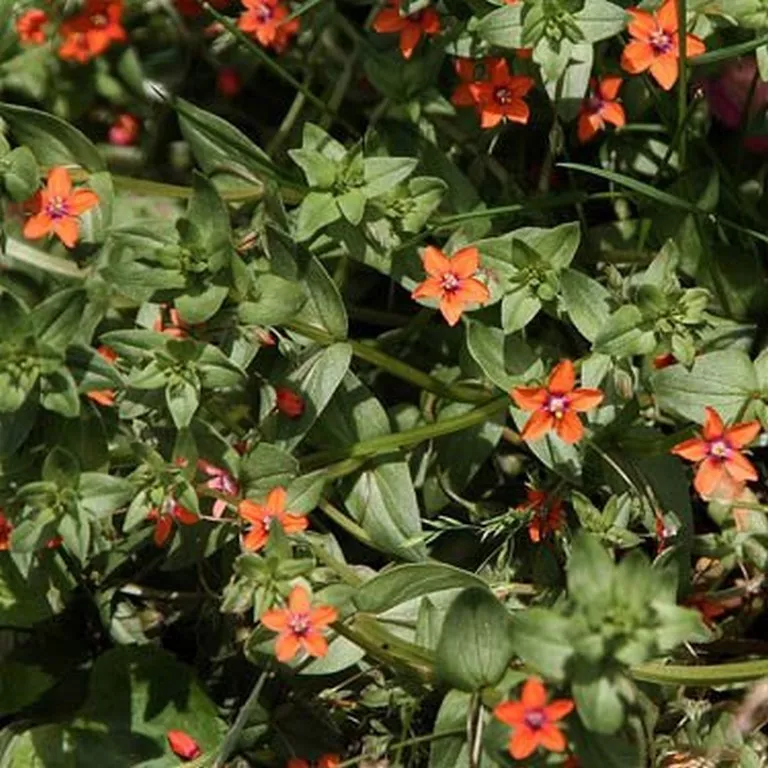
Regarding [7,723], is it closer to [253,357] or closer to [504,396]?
[253,357]

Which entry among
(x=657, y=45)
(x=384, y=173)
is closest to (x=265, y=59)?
(x=384, y=173)

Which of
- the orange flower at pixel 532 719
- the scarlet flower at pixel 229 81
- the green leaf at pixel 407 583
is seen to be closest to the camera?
the orange flower at pixel 532 719

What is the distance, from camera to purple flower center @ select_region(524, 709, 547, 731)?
195cm

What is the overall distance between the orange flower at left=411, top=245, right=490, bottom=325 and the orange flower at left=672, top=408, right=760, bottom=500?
0.39m

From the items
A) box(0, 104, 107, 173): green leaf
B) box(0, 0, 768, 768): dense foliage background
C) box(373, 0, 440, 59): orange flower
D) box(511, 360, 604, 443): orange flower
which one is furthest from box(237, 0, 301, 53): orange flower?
box(511, 360, 604, 443): orange flower

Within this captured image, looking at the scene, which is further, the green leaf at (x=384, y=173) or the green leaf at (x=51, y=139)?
the green leaf at (x=51, y=139)

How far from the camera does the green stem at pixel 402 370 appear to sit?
8.28ft

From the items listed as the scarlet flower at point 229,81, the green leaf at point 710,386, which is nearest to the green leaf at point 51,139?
the scarlet flower at point 229,81

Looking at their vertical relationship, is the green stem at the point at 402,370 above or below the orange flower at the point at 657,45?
below

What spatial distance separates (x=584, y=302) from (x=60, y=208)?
0.84 metres

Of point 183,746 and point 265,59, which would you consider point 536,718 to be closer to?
point 183,746

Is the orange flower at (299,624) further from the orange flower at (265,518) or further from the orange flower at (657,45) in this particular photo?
the orange flower at (657,45)

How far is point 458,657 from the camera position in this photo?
214cm

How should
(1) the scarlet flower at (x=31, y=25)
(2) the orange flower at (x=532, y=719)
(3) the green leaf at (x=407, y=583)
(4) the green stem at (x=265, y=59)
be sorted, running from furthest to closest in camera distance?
1. (1) the scarlet flower at (x=31, y=25)
2. (4) the green stem at (x=265, y=59)
3. (3) the green leaf at (x=407, y=583)
4. (2) the orange flower at (x=532, y=719)
